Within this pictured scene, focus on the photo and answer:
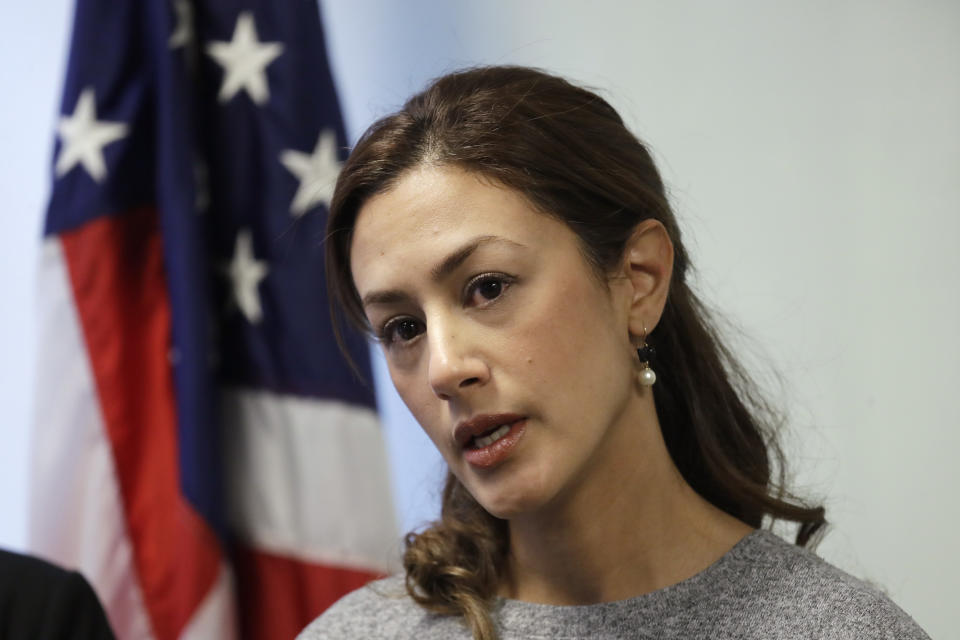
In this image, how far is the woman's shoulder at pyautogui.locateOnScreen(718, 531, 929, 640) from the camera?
106 cm

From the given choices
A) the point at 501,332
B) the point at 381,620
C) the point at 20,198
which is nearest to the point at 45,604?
the point at 381,620

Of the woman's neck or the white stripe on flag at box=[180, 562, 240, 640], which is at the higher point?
the woman's neck

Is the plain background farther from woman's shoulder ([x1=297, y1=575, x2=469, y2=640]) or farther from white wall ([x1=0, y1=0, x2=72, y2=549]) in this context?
white wall ([x1=0, y1=0, x2=72, y2=549])

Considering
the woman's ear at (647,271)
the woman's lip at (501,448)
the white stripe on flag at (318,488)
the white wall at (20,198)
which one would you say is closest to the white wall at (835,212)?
the white stripe on flag at (318,488)

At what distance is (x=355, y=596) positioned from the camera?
1.32 m

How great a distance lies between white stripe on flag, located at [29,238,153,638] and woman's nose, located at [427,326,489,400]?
98 cm

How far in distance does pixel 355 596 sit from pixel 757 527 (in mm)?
503

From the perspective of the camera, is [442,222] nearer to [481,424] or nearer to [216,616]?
[481,424]

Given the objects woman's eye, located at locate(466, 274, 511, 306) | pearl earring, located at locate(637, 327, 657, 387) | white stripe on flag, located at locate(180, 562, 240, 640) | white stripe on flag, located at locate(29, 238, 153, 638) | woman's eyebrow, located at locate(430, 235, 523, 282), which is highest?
woman's eyebrow, located at locate(430, 235, 523, 282)

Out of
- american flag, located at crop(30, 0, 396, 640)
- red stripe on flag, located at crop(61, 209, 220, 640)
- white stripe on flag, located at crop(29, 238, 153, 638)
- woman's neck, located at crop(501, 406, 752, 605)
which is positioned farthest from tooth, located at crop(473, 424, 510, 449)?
white stripe on flag, located at crop(29, 238, 153, 638)

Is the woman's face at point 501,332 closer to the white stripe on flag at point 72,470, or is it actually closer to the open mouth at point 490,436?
the open mouth at point 490,436

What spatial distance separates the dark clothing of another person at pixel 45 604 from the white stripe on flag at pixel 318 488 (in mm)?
508

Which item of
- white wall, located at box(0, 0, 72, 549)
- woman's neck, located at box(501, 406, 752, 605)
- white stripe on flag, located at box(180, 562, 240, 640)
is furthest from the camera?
white wall, located at box(0, 0, 72, 549)

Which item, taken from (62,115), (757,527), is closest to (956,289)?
(757,527)
